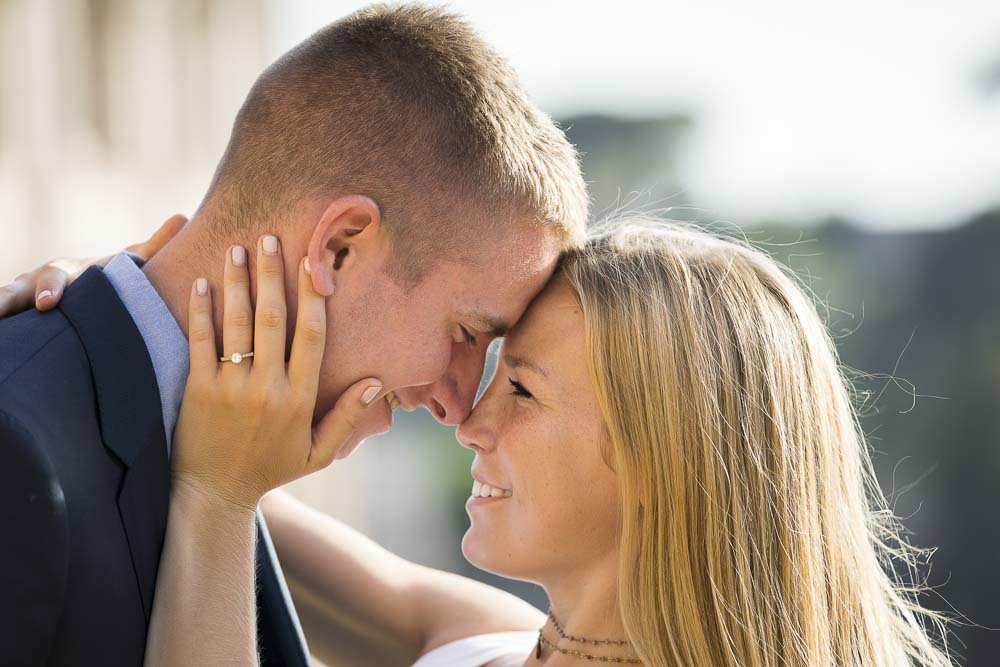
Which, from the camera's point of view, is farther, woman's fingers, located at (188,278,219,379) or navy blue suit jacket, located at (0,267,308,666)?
woman's fingers, located at (188,278,219,379)

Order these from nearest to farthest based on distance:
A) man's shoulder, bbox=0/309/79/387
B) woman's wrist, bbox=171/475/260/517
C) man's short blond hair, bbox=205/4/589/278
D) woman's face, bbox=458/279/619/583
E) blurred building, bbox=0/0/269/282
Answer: man's shoulder, bbox=0/309/79/387
woman's wrist, bbox=171/475/260/517
man's short blond hair, bbox=205/4/589/278
woman's face, bbox=458/279/619/583
blurred building, bbox=0/0/269/282

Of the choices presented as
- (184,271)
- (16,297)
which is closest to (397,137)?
(184,271)

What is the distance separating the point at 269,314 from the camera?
1905mm

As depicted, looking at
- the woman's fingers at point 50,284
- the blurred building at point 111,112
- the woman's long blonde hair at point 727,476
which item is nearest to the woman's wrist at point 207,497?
the woman's fingers at point 50,284

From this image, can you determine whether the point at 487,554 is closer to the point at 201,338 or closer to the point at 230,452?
the point at 230,452

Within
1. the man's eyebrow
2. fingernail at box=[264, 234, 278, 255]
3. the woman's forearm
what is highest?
fingernail at box=[264, 234, 278, 255]

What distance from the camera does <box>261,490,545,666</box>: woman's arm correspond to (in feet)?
8.66

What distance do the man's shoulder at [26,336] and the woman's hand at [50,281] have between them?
41mm

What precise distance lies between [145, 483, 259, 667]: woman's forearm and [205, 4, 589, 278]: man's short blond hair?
1.73ft

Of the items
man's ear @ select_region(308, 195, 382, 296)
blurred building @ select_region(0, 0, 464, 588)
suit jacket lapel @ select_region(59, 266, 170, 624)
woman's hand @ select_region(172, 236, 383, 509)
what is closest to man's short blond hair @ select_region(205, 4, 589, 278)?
man's ear @ select_region(308, 195, 382, 296)

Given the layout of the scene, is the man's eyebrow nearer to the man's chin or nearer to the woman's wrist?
the man's chin

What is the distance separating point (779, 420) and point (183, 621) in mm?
1197

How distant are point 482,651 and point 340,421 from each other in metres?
0.78

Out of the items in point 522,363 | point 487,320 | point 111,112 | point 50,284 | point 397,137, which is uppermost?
point 397,137
